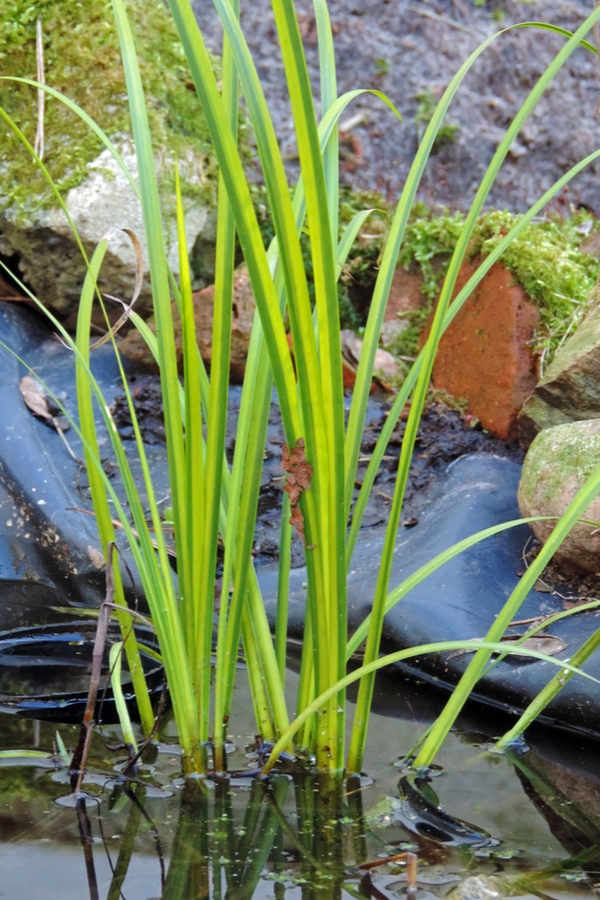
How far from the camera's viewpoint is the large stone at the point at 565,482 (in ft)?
5.07

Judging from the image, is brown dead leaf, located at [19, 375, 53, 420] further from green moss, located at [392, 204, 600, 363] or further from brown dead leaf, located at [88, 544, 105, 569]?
green moss, located at [392, 204, 600, 363]

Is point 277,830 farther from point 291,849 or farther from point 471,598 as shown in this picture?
point 471,598

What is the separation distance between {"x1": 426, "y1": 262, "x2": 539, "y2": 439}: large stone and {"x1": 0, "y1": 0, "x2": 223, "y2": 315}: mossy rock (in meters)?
→ 0.97

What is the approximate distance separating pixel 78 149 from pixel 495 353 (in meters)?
1.47

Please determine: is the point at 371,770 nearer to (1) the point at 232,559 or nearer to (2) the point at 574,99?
(1) the point at 232,559

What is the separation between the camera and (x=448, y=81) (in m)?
3.56

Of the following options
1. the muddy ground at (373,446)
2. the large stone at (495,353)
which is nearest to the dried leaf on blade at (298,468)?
the muddy ground at (373,446)

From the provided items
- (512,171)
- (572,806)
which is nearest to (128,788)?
(572,806)

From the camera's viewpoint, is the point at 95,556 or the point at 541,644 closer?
the point at 541,644

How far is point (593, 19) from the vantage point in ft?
2.74

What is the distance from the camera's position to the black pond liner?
4.33 feet

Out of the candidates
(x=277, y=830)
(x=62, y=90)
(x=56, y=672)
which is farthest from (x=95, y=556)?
(x=62, y=90)

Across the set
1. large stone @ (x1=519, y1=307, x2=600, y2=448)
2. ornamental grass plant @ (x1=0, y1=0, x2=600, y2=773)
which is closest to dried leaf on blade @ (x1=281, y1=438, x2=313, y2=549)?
ornamental grass plant @ (x1=0, y1=0, x2=600, y2=773)

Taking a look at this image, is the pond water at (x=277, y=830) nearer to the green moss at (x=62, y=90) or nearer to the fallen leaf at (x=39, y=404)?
the fallen leaf at (x=39, y=404)
